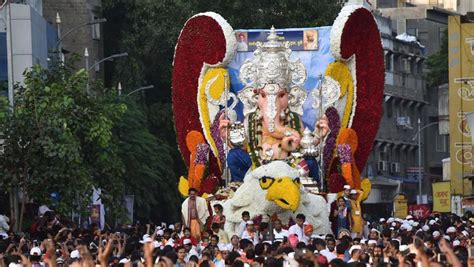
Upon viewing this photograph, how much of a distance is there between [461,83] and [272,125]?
757 inches

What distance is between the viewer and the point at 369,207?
269ft

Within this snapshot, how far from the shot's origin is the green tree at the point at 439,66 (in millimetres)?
86438

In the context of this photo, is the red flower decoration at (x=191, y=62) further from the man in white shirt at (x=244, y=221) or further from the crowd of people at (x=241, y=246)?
the man in white shirt at (x=244, y=221)

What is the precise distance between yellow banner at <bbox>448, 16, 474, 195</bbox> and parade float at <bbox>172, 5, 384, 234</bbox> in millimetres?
15600

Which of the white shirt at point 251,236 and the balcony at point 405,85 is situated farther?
the balcony at point 405,85

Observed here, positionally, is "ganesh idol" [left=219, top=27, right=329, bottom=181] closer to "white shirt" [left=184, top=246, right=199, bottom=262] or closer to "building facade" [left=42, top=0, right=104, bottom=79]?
"white shirt" [left=184, top=246, right=199, bottom=262]

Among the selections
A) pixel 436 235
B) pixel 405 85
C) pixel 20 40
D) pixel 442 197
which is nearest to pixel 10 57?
pixel 20 40

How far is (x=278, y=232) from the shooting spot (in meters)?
35.1

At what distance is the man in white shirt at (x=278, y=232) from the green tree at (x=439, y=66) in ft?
167

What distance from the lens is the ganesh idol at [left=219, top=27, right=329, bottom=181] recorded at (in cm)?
4081

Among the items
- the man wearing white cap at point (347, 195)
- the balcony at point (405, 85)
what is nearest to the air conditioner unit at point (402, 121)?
the balcony at point (405, 85)

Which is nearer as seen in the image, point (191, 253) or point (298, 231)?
point (191, 253)

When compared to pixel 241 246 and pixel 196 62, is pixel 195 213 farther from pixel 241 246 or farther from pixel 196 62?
pixel 241 246

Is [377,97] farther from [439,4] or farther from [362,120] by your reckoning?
[439,4]
